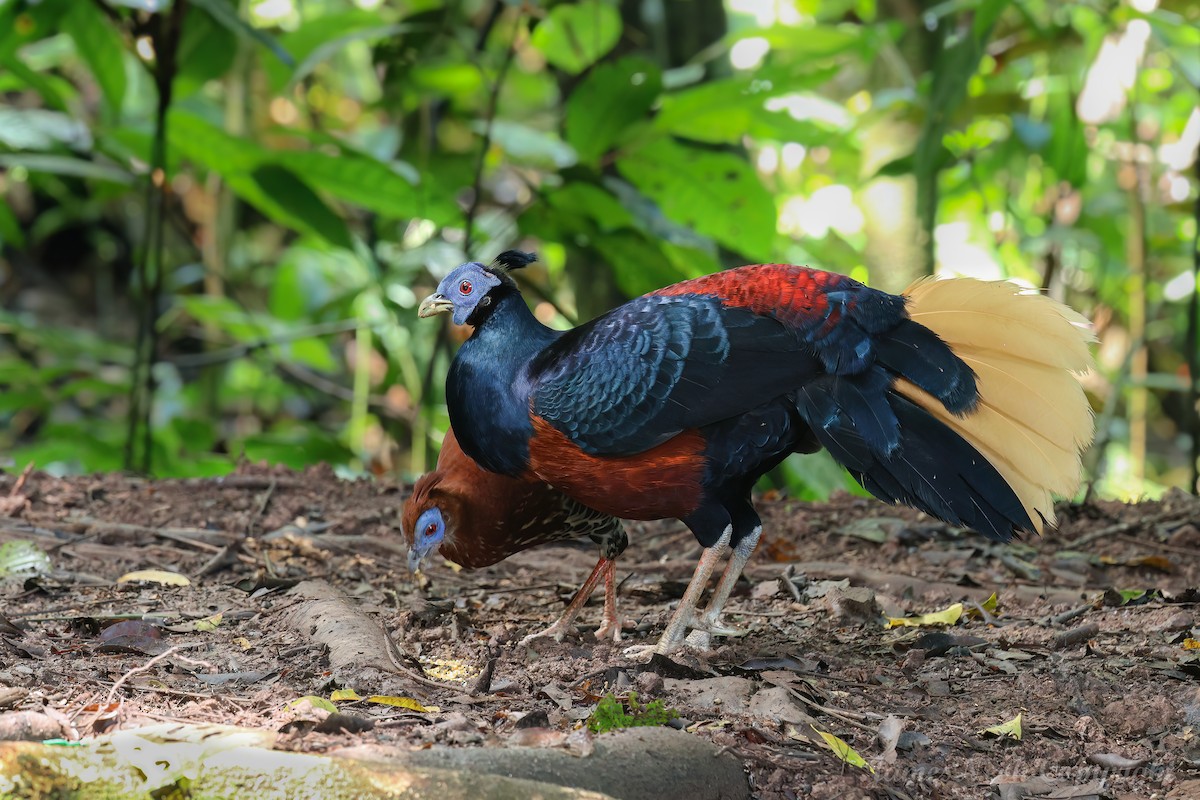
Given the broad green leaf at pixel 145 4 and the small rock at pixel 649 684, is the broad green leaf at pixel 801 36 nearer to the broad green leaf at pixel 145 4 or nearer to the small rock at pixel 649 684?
the broad green leaf at pixel 145 4

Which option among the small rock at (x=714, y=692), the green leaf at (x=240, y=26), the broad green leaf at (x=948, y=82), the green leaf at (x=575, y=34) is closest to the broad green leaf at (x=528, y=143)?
the green leaf at (x=575, y=34)

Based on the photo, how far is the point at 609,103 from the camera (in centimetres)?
457

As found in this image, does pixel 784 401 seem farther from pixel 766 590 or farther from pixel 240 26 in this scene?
pixel 240 26

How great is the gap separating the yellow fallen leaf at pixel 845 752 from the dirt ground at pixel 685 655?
0.07ft

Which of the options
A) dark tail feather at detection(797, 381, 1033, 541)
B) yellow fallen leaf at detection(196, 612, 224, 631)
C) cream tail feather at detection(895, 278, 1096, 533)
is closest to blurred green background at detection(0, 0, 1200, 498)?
cream tail feather at detection(895, 278, 1096, 533)

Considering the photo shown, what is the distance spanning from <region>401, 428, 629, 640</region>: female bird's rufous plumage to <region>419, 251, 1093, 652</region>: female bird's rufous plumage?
209 millimetres

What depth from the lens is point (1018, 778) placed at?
2.42m

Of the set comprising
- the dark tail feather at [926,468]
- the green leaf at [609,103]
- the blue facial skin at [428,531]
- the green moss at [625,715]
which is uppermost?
the green leaf at [609,103]

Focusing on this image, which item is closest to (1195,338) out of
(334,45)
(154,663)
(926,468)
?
(926,468)

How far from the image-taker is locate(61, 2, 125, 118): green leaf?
495cm

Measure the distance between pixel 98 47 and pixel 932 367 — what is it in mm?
3843

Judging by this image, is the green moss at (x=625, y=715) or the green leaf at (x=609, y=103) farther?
the green leaf at (x=609, y=103)

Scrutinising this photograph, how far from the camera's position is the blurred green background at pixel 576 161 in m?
4.64

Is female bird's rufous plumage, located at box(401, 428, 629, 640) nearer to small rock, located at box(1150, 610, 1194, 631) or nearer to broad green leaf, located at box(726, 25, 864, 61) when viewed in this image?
small rock, located at box(1150, 610, 1194, 631)
